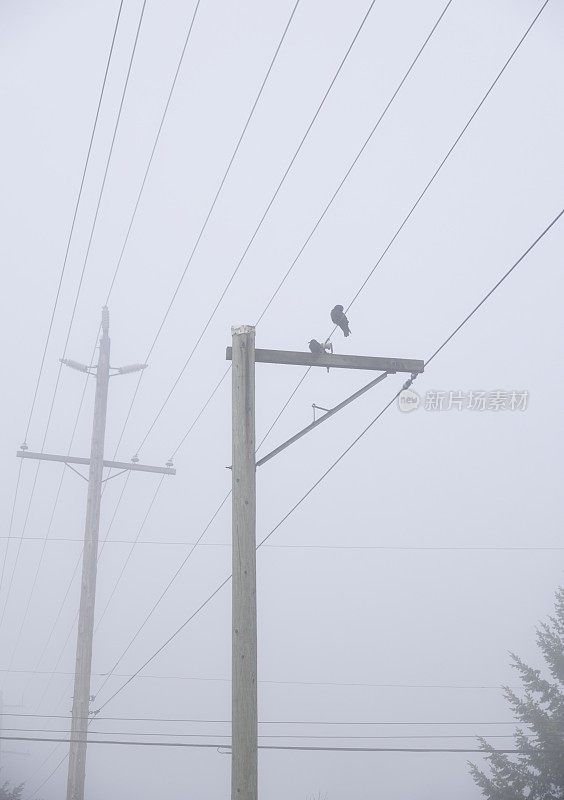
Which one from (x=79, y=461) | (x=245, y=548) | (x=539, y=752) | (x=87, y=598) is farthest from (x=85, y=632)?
(x=539, y=752)

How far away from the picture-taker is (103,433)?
52.2 ft

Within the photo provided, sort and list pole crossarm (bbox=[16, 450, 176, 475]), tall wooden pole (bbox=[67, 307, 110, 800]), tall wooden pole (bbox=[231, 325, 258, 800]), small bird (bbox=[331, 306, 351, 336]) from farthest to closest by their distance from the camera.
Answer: pole crossarm (bbox=[16, 450, 176, 475]), tall wooden pole (bbox=[67, 307, 110, 800]), small bird (bbox=[331, 306, 351, 336]), tall wooden pole (bbox=[231, 325, 258, 800])

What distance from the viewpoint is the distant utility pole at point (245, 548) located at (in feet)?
23.0

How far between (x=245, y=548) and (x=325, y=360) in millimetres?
2280

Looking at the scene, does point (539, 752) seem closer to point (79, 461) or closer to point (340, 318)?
point (79, 461)

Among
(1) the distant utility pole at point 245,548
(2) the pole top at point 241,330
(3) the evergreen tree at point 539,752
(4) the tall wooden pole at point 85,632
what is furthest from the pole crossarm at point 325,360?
(3) the evergreen tree at point 539,752

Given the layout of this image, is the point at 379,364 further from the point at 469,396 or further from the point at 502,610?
the point at 502,610

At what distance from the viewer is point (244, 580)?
24.6ft

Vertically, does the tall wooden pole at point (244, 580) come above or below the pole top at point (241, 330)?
below

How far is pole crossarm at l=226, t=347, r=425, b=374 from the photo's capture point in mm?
8648

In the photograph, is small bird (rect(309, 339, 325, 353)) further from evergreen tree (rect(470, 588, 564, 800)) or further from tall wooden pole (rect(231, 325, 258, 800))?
evergreen tree (rect(470, 588, 564, 800))

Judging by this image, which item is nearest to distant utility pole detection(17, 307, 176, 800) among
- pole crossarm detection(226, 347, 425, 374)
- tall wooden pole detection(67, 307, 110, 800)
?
tall wooden pole detection(67, 307, 110, 800)

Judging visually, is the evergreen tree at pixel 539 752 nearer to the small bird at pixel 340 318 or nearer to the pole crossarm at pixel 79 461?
the pole crossarm at pixel 79 461

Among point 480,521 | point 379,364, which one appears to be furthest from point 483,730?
point 379,364
